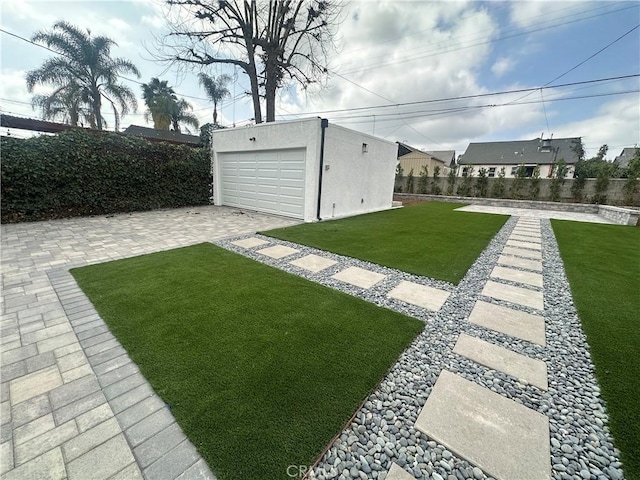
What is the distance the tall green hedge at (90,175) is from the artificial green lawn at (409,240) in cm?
508

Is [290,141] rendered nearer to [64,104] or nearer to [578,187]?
[64,104]

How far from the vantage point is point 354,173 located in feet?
29.5

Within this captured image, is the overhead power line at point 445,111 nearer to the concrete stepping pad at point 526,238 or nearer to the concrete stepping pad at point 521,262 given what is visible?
the concrete stepping pad at point 526,238

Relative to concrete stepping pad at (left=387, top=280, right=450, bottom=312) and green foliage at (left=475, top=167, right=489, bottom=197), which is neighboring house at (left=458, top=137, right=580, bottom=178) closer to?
green foliage at (left=475, top=167, right=489, bottom=197)

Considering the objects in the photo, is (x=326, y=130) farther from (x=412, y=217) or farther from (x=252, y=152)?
(x=412, y=217)

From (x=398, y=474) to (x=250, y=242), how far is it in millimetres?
4561

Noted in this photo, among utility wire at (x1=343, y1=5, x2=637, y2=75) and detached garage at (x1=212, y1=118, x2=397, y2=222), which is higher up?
utility wire at (x1=343, y1=5, x2=637, y2=75)

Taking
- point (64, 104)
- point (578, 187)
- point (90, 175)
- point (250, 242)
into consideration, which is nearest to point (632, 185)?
point (578, 187)

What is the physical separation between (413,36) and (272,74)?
19.6ft

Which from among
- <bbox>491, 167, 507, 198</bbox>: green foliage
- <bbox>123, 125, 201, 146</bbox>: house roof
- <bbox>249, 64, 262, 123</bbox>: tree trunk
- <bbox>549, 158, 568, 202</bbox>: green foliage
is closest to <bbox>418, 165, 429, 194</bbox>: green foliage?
<bbox>491, 167, 507, 198</bbox>: green foliage

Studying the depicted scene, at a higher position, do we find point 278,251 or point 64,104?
point 64,104

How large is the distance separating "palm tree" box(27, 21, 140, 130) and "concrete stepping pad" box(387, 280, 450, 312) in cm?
1690

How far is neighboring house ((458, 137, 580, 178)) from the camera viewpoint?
89.9ft

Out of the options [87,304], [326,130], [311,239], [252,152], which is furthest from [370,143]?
[87,304]
